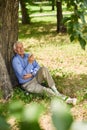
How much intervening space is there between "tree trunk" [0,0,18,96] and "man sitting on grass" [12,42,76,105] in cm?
17

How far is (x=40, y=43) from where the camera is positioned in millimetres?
14609

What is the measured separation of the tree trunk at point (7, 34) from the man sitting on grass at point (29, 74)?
0.56 ft

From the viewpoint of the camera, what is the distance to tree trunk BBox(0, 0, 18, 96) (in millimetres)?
7055

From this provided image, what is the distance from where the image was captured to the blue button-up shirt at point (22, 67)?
7078mm

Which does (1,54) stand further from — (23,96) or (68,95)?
(68,95)

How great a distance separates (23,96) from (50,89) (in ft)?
1.67

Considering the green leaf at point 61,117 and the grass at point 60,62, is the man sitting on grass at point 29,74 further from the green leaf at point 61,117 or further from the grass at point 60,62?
the green leaf at point 61,117

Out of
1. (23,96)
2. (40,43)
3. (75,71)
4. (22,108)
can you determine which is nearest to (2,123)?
(22,108)

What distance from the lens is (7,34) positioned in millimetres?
7285

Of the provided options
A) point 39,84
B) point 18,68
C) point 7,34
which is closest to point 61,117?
point 18,68

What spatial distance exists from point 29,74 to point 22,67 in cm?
20

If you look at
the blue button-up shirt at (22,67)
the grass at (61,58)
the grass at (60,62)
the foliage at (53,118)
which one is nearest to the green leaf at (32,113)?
the foliage at (53,118)

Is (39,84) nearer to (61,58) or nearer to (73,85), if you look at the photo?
(73,85)

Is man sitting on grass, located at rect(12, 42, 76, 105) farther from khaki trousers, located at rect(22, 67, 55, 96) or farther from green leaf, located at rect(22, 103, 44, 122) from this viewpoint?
green leaf, located at rect(22, 103, 44, 122)
